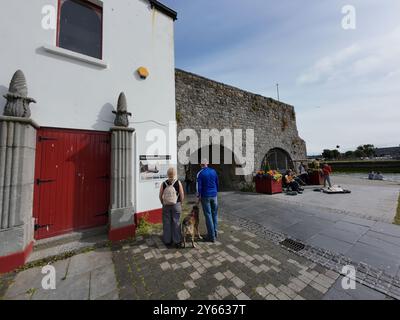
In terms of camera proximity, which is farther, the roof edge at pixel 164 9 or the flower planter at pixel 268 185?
the flower planter at pixel 268 185

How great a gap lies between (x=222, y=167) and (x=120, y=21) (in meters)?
9.25

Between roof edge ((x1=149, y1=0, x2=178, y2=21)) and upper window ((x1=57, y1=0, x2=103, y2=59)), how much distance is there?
1.68m

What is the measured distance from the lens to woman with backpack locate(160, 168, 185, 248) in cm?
357

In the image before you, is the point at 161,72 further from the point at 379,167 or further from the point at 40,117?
the point at 379,167

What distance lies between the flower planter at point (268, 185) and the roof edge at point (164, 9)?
823cm

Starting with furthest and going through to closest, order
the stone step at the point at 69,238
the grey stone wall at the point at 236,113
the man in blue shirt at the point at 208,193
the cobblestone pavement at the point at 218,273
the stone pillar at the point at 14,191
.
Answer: the grey stone wall at the point at 236,113 < the man in blue shirt at the point at 208,193 < the stone step at the point at 69,238 < the stone pillar at the point at 14,191 < the cobblestone pavement at the point at 218,273

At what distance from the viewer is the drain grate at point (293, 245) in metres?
3.50

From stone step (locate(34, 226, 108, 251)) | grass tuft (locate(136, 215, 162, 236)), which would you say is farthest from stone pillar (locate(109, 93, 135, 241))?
stone step (locate(34, 226, 108, 251))

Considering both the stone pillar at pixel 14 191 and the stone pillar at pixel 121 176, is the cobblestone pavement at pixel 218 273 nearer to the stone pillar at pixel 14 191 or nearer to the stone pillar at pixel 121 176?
the stone pillar at pixel 121 176

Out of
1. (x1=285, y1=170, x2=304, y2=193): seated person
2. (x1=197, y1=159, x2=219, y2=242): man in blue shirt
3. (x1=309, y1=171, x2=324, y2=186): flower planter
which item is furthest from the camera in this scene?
(x1=309, y1=171, x2=324, y2=186): flower planter

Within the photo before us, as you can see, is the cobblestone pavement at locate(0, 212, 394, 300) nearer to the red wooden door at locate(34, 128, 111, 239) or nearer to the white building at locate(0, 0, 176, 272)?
the white building at locate(0, 0, 176, 272)

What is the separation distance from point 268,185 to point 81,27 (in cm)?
951

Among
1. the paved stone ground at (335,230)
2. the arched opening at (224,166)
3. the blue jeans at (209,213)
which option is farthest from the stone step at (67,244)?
the arched opening at (224,166)
